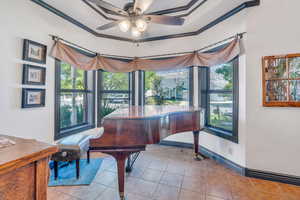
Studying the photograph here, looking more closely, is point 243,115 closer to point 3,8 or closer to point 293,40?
point 293,40

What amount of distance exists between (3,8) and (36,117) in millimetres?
1504

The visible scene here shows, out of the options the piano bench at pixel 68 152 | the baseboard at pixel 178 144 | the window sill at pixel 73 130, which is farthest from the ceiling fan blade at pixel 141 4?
the baseboard at pixel 178 144

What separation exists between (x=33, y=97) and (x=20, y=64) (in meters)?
0.49

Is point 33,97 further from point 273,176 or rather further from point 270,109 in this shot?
point 273,176

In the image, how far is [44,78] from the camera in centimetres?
234

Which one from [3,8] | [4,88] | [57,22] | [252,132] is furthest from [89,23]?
[252,132]

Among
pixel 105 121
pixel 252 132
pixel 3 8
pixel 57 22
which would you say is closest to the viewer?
pixel 105 121

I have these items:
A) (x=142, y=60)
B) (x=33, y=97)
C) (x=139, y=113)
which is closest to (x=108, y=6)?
(x=139, y=113)

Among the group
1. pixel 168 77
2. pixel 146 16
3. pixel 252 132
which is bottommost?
pixel 252 132

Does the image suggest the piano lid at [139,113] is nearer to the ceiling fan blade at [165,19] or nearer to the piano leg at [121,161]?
the piano leg at [121,161]

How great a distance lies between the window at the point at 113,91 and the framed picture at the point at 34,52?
3.98 ft

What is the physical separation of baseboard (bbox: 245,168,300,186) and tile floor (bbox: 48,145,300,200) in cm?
6

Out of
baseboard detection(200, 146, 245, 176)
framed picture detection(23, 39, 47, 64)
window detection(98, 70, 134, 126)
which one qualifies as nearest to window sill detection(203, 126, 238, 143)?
baseboard detection(200, 146, 245, 176)

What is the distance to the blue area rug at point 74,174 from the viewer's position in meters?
2.02
